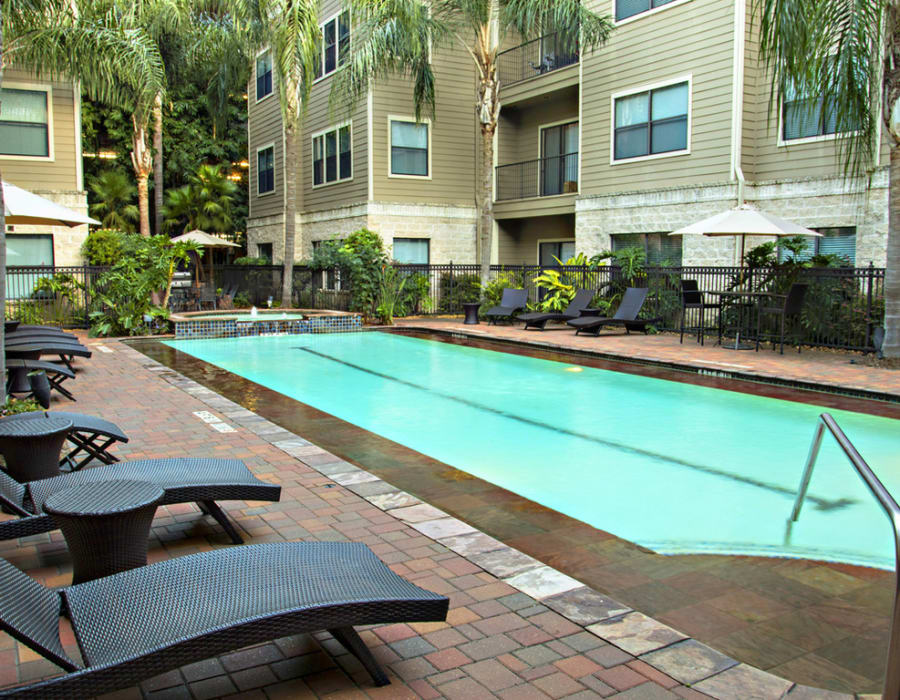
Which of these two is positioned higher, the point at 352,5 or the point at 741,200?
the point at 352,5

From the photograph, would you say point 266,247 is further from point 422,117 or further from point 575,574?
point 575,574

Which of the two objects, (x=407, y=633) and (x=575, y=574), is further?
(x=575, y=574)

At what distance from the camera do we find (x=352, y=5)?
19.1 m

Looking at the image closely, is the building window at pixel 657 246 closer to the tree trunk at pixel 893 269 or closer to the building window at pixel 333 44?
the tree trunk at pixel 893 269

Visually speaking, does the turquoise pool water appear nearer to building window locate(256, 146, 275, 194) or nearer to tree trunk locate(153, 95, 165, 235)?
building window locate(256, 146, 275, 194)

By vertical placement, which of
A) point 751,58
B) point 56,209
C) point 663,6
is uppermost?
point 663,6

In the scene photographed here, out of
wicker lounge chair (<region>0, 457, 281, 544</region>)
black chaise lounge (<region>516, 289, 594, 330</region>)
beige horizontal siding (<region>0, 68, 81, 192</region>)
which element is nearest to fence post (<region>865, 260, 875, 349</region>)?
black chaise lounge (<region>516, 289, 594, 330</region>)

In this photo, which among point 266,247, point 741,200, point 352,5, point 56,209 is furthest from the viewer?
point 266,247

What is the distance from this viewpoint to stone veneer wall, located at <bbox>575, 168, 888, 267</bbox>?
14594mm

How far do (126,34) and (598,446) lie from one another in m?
16.3

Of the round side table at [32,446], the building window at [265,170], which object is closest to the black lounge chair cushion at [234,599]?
the round side table at [32,446]

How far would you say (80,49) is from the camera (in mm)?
17203

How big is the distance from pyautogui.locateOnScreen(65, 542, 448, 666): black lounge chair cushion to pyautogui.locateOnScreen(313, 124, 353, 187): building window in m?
21.1

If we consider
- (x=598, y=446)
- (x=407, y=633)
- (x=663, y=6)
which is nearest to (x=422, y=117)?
(x=663, y=6)
